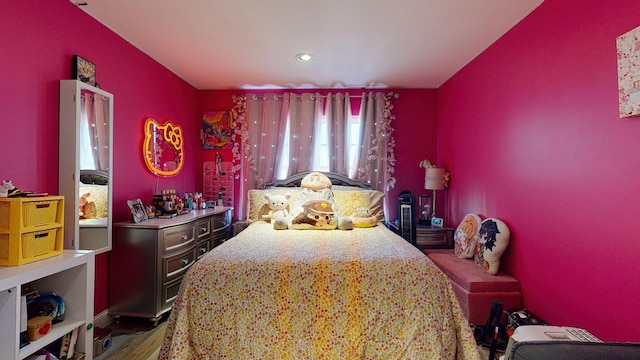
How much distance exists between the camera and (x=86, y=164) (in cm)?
224

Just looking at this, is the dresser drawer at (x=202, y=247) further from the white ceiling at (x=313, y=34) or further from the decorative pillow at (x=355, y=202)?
the white ceiling at (x=313, y=34)

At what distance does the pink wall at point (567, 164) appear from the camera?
1.64 metres

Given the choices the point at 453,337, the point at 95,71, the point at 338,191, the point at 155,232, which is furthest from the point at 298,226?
the point at 95,71

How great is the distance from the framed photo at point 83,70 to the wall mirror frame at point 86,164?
10 centimetres

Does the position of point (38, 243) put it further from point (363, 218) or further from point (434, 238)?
point (434, 238)

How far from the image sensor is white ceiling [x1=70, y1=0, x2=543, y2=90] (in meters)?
2.23

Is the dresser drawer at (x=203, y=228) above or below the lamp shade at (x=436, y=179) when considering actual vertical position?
below

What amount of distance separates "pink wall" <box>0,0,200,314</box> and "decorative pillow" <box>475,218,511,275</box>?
10.6 feet

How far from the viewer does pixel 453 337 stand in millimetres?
1698

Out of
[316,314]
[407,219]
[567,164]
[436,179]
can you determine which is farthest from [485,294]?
[436,179]

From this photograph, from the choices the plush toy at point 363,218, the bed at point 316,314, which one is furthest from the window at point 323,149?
the bed at point 316,314

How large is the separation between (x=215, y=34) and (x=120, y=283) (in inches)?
90.3

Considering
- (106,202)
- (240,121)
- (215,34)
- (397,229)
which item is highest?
(215,34)

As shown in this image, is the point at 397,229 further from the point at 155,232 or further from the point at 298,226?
the point at 155,232
